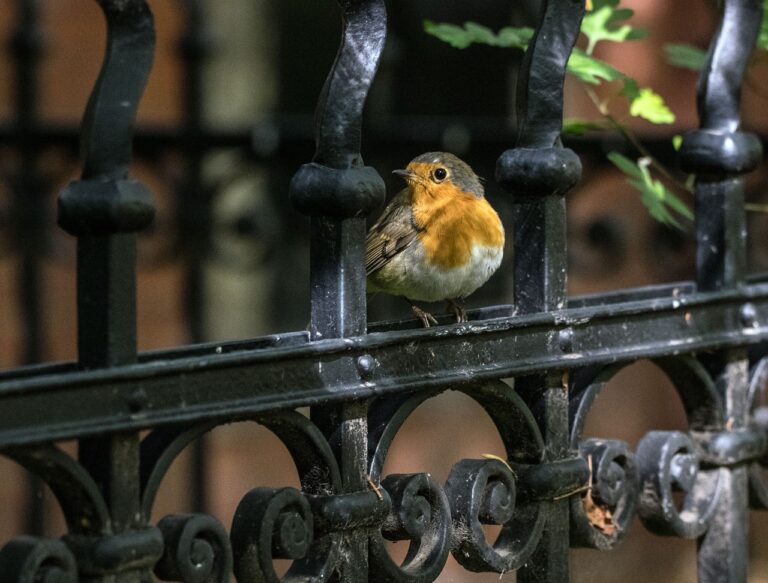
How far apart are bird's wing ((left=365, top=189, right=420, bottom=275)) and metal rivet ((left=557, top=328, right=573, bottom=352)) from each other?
1121mm

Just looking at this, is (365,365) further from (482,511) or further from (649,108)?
(649,108)

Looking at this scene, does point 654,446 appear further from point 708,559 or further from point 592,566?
point 592,566

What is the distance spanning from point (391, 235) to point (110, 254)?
5.37ft

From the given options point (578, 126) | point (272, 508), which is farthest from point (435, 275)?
point (272, 508)

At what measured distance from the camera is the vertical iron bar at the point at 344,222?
5.13 feet

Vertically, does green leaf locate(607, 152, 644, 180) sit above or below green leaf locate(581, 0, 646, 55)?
below

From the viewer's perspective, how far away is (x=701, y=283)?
2139 mm

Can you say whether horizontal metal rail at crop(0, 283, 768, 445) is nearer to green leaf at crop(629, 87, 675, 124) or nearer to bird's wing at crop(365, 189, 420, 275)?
green leaf at crop(629, 87, 675, 124)

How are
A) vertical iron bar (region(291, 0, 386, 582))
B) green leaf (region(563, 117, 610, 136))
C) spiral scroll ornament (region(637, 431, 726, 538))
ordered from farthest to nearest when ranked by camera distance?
green leaf (region(563, 117, 610, 136)), spiral scroll ornament (region(637, 431, 726, 538)), vertical iron bar (region(291, 0, 386, 582))

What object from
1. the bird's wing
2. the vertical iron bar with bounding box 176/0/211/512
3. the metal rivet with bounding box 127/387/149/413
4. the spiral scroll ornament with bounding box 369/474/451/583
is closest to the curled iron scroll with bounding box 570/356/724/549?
the spiral scroll ornament with bounding box 369/474/451/583

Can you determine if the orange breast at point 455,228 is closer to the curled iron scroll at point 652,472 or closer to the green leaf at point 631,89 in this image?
the green leaf at point 631,89

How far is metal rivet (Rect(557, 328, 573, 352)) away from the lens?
5.96 feet

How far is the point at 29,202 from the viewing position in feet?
13.8

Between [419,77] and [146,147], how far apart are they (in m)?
1.42
